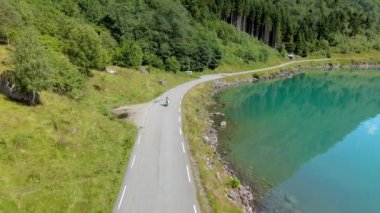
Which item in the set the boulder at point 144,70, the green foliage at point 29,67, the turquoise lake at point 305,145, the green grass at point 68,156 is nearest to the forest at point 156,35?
the green foliage at point 29,67

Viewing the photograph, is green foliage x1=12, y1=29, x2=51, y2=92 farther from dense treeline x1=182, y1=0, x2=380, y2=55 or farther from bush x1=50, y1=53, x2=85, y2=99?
dense treeline x1=182, y1=0, x2=380, y2=55

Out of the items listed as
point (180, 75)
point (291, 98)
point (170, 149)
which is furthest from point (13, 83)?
point (291, 98)

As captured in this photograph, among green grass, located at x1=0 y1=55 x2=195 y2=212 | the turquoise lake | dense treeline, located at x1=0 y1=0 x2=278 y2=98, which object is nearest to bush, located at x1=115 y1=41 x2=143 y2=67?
dense treeline, located at x1=0 y1=0 x2=278 y2=98

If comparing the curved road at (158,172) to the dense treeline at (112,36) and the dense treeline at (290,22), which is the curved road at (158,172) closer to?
the dense treeline at (112,36)

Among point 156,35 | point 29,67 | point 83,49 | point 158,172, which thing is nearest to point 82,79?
point 83,49

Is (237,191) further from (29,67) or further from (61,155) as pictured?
(29,67)
